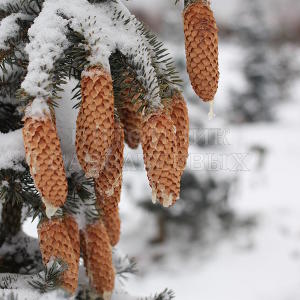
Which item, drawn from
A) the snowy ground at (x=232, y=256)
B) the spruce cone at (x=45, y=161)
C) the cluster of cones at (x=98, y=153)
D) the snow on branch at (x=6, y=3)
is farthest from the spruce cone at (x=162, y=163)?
the snowy ground at (x=232, y=256)

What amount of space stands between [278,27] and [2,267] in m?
32.2

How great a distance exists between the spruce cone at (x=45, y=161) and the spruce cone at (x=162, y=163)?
22cm

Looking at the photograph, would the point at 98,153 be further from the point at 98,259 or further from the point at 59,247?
the point at 98,259

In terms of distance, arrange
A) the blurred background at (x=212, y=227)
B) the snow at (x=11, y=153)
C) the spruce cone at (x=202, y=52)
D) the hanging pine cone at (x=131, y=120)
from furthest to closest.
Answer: the blurred background at (x=212, y=227)
the hanging pine cone at (x=131, y=120)
the snow at (x=11, y=153)
the spruce cone at (x=202, y=52)

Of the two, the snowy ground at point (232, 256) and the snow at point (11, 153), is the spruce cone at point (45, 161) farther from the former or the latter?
the snowy ground at point (232, 256)

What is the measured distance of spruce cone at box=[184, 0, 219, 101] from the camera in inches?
46.5

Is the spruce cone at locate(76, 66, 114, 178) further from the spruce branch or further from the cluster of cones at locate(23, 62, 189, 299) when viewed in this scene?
the spruce branch

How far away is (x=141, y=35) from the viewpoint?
129cm

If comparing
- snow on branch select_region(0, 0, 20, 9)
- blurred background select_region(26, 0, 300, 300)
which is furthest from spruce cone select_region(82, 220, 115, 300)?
blurred background select_region(26, 0, 300, 300)

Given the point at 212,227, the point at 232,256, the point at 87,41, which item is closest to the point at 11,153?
the point at 87,41

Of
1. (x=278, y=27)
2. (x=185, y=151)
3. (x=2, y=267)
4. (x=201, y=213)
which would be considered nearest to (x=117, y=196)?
(x=185, y=151)

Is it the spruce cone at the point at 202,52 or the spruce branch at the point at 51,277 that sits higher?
the spruce cone at the point at 202,52

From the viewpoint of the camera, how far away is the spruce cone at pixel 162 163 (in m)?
1.11

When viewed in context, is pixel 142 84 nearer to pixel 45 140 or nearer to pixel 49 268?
pixel 45 140
